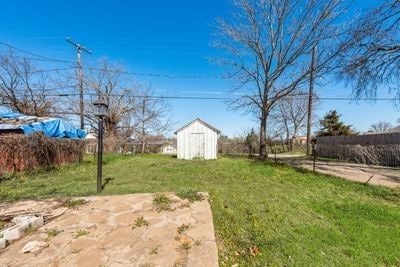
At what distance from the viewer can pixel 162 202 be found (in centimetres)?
451

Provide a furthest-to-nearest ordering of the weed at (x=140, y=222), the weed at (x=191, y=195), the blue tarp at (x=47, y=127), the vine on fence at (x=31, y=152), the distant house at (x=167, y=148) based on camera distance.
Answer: the distant house at (x=167, y=148), the blue tarp at (x=47, y=127), the vine on fence at (x=31, y=152), the weed at (x=191, y=195), the weed at (x=140, y=222)

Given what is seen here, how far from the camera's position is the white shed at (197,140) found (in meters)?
16.0

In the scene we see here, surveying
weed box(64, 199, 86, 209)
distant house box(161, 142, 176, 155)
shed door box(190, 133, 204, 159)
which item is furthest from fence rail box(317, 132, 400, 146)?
distant house box(161, 142, 176, 155)

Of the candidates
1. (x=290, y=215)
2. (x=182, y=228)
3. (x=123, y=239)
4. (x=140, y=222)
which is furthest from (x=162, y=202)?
(x=290, y=215)

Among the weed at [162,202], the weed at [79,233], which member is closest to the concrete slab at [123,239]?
the weed at [79,233]

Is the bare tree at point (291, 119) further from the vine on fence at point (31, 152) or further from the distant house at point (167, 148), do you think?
the vine on fence at point (31, 152)

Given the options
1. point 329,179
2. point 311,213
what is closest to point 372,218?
point 311,213

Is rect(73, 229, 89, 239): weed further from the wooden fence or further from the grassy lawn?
the wooden fence

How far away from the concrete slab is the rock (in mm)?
53

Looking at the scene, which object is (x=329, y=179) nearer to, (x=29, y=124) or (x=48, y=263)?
(x=48, y=263)

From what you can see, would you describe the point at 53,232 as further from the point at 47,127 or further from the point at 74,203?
the point at 47,127

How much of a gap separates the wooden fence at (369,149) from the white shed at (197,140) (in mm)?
7999

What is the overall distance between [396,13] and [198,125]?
35.8ft

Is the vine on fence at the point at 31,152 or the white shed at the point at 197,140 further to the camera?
the white shed at the point at 197,140
